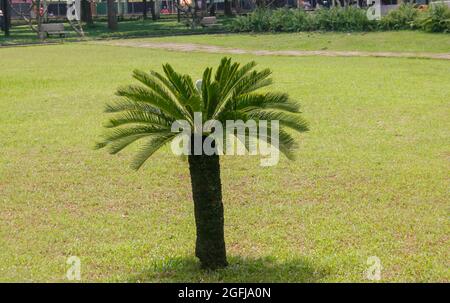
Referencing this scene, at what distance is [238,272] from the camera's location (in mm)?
5758

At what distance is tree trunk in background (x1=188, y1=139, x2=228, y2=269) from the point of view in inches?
222

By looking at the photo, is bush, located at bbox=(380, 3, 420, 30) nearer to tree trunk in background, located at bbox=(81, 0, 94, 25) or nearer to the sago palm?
tree trunk in background, located at bbox=(81, 0, 94, 25)

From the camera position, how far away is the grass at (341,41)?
2650cm

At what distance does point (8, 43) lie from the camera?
37062mm

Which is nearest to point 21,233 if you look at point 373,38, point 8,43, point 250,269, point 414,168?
point 250,269

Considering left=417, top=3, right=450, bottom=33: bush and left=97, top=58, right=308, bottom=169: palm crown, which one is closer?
left=97, top=58, right=308, bottom=169: palm crown

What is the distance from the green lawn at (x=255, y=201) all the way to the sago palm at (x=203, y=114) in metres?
0.39

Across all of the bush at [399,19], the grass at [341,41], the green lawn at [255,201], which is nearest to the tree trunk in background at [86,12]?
the grass at [341,41]

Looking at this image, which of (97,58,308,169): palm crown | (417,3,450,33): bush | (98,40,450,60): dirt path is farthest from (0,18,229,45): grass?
(97,58,308,169): palm crown

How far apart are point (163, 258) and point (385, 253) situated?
1.82m

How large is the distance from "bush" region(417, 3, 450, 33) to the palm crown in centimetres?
2368

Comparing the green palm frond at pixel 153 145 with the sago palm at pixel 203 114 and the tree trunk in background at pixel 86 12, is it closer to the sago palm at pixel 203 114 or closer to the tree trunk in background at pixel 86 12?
the sago palm at pixel 203 114

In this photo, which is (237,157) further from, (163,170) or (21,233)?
(21,233)
